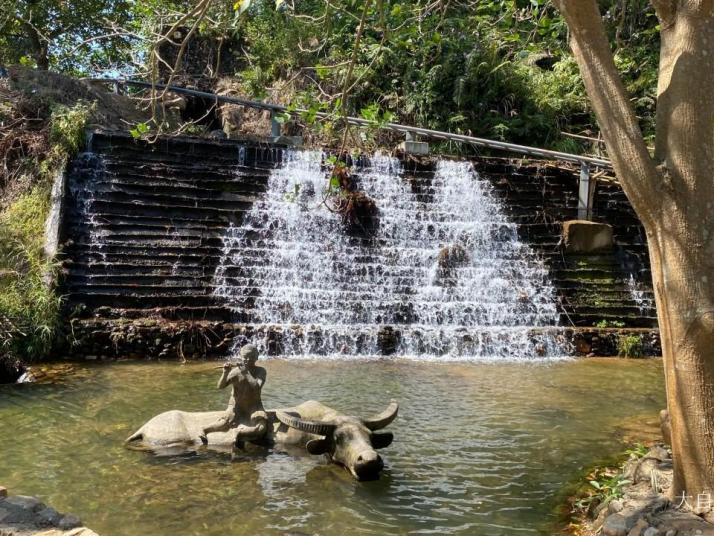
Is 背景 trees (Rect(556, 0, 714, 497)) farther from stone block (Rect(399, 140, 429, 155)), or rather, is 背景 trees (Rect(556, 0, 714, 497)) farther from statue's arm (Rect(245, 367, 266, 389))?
stone block (Rect(399, 140, 429, 155))

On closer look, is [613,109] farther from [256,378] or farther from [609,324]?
[609,324]

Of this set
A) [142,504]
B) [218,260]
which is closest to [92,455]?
[142,504]

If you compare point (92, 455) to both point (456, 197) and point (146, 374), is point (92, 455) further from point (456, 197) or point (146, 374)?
point (456, 197)

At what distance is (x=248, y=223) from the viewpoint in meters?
12.5

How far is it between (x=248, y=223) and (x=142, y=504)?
8330 mm

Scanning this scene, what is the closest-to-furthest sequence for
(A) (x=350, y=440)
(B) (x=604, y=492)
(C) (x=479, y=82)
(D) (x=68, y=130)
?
(B) (x=604, y=492), (A) (x=350, y=440), (D) (x=68, y=130), (C) (x=479, y=82)

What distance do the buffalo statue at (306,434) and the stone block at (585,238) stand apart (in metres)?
8.70

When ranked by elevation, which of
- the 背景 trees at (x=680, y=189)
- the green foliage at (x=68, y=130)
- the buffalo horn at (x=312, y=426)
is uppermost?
the green foliage at (x=68, y=130)

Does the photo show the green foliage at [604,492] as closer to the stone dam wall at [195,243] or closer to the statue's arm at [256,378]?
the statue's arm at [256,378]

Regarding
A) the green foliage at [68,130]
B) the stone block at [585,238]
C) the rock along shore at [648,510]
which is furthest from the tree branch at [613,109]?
the green foliage at [68,130]

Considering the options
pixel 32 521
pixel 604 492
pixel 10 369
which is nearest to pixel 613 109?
pixel 604 492

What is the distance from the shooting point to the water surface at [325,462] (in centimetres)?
447

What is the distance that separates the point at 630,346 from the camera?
11086 mm

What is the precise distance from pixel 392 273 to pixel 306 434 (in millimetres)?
7018
